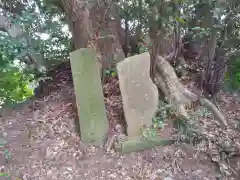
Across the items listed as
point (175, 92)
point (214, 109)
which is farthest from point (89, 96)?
point (214, 109)

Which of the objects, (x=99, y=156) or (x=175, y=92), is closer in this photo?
(x=99, y=156)

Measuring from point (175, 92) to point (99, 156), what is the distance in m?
1.27

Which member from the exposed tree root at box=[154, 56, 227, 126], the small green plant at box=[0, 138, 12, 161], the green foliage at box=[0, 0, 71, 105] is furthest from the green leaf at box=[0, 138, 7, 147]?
the exposed tree root at box=[154, 56, 227, 126]

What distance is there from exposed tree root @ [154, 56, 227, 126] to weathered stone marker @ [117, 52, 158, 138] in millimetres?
339

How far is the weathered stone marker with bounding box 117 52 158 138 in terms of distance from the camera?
9.08 ft

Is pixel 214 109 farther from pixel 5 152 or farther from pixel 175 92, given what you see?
pixel 5 152

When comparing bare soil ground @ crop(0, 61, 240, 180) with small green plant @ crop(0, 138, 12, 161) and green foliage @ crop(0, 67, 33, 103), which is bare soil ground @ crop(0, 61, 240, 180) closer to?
small green plant @ crop(0, 138, 12, 161)

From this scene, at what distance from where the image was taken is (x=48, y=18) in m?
3.68

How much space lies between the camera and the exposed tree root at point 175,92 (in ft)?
10.0

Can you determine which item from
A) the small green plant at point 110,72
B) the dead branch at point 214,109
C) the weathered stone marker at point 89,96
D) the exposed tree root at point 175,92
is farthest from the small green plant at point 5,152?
the dead branch at point 214,109

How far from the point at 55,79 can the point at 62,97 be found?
23.0 inches

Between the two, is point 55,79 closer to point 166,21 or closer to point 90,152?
point 90,152

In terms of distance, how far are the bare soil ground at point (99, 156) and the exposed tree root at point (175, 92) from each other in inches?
7.9

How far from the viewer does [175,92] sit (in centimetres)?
317
